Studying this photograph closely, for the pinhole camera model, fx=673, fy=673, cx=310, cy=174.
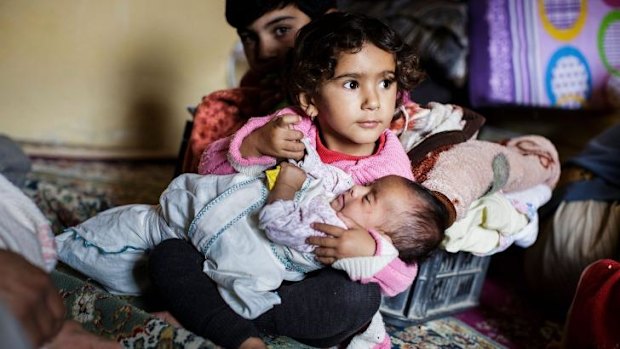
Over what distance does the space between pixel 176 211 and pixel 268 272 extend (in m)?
0.22

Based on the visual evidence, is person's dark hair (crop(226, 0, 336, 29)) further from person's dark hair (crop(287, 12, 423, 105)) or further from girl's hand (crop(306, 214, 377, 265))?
girl's hand (crop(306, 214, 377, 265))

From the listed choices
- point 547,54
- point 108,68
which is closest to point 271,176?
point 547,54

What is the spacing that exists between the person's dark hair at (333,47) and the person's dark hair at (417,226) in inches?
9.9

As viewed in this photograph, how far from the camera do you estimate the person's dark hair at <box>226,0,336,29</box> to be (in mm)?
1486

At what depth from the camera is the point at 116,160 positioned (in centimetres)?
262

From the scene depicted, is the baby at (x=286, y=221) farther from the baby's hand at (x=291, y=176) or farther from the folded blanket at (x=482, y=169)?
the folded blanket at (x=482, y=169)

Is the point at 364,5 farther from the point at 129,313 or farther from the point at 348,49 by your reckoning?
the point at 129,313

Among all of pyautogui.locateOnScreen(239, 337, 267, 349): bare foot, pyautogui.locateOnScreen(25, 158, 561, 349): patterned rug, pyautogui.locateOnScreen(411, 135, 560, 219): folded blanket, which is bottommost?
pyautogui.locateOnScreen(25, 158, 561, 349): patterned rug

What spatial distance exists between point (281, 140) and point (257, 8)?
48 cm

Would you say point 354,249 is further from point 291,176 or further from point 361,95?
point 361,95

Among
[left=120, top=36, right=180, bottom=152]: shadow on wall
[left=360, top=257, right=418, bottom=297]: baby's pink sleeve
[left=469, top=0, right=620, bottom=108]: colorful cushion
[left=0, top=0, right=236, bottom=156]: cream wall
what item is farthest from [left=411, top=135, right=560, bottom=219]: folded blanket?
[left=120, top=36, right=180, bottom=152]: shadow on wall

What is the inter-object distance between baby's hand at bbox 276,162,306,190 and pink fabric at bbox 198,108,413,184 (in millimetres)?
79

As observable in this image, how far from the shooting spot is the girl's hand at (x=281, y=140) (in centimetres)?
113

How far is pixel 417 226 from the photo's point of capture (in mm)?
1048
